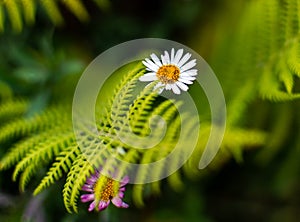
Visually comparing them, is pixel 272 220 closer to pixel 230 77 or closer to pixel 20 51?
pixel 230 77

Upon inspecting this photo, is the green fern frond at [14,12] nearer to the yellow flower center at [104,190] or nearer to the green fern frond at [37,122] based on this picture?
the green fern frond at [37,122]

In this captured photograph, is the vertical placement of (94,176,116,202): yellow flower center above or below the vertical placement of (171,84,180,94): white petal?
below

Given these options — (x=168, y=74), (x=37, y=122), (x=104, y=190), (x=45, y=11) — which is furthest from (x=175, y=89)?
(x=45, y=11)

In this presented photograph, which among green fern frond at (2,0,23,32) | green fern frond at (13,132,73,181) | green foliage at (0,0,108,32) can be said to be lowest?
green fern frond at (13,132,73,181)

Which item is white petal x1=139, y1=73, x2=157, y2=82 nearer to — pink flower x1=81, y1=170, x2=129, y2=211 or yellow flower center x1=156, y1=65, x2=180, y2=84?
yellow flower center x1=156, y1=65, x2=180, y2=84

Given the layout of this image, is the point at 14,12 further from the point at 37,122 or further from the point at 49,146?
the point at 49,146

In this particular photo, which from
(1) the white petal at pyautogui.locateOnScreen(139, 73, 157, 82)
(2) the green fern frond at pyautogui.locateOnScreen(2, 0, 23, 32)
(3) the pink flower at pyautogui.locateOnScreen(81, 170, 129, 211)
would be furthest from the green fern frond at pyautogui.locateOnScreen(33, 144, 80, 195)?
(2) the green fern frond at pyautogui.locateOnScreen(2, 0, 23, 32)

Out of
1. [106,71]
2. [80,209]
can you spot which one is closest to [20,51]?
[106,71]
